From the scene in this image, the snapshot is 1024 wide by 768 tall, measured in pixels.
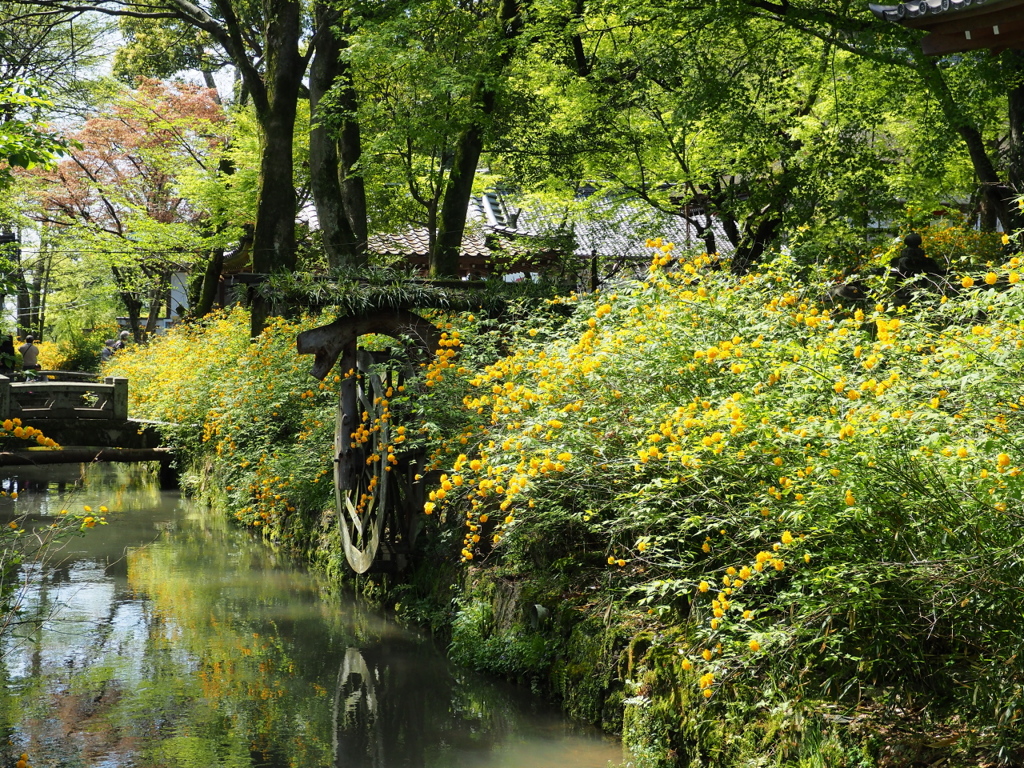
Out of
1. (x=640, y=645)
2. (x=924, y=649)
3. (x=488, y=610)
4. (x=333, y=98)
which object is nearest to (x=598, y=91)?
(x=333, y=98)

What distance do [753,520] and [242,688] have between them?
13.2 feet

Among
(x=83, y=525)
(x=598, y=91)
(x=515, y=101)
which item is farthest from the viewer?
(x=598, y=91)

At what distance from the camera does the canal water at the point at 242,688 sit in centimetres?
573

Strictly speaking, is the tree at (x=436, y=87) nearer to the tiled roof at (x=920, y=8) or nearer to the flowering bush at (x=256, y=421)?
the flowering bush at (x=256, y=421)

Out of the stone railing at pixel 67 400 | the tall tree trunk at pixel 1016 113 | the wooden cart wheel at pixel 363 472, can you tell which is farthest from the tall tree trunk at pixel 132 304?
the tall tree trunk at pixel 1016 113

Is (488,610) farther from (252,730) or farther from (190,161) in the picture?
(190,161)

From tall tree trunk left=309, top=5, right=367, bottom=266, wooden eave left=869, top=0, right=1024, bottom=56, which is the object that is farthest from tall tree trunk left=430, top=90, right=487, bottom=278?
wooden eave left=869, top=0, right=1024, bottom=56

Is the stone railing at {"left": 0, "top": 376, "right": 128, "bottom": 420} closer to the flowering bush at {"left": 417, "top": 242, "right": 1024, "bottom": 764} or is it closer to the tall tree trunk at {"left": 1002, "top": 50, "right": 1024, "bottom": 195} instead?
the flowering bush at {"left": 417, "top": 242, "right": 1024, "bottom": 764}

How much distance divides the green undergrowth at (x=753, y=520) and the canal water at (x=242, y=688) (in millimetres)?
403

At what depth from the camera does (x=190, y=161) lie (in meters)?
23.8

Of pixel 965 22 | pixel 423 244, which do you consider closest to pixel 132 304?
pixel 423 244

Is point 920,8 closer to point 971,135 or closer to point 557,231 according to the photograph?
point 971,135

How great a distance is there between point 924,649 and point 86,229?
2222 centimetres

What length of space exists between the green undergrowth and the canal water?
0.40 m
